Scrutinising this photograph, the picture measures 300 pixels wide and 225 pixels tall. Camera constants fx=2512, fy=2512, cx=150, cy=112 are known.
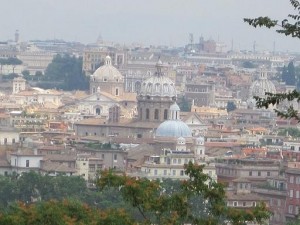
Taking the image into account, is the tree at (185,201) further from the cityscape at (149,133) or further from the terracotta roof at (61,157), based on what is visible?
the terracotta roof at (61,157)

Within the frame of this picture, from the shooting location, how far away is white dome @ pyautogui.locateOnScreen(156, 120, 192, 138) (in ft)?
272

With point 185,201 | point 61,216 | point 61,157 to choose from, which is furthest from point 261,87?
point 185,201

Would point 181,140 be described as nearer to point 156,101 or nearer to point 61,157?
point 61,157

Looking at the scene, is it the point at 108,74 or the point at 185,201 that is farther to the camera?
the point at 108,74

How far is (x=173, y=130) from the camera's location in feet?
273

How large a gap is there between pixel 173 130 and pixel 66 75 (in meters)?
65.6

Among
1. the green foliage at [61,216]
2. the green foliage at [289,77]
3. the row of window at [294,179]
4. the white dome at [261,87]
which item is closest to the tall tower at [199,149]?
the row of window at [294,179]

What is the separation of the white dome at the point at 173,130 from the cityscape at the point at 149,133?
0.07m

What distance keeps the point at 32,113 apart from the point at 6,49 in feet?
264

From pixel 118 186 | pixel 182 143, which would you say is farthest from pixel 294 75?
pixel 118 186

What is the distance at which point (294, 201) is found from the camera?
204 feet

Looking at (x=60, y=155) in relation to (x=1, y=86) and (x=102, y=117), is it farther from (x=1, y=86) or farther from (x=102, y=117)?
(x=1, y=86)

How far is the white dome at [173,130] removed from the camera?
272 feet

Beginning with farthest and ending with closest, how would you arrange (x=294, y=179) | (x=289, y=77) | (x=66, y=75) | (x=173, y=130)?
1. (x=66, y=75)
2. (x=289, y=77)
3. (x=173, y=130)
4. (x=294, y=179)
